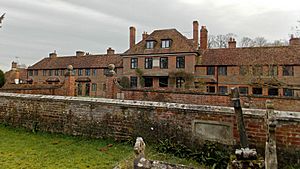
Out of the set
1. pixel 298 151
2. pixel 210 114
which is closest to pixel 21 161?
pixel 210 114

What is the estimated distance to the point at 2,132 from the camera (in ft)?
25.2

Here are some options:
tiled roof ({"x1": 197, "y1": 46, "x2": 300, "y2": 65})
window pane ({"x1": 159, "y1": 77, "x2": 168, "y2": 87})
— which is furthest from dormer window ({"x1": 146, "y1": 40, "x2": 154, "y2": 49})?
tiled roof ({"x1": 197, "y1": 46, "x2": 300, "y2": 65})

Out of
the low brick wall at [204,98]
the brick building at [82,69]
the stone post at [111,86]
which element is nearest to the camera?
the low brick wall at [204,98]

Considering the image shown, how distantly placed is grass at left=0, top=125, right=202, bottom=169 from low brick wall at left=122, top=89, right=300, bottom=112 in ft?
21.2

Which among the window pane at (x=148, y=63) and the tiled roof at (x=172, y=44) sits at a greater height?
the tiled roof at (x=172, y=44)

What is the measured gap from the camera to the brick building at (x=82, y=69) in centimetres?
3853

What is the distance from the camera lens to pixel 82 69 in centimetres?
4091

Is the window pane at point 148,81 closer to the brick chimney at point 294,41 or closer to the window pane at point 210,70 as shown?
the window pane at point 210,70

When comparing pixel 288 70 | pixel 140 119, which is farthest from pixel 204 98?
pixel 288 70

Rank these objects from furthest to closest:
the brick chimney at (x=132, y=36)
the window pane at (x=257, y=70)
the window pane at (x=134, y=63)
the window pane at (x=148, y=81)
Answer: the brick chimney at (x=132, y=36) < the window pane at (x=134, y=63) < the window pane at (x=148, y=81) < the window pane at (x=257, y=70)

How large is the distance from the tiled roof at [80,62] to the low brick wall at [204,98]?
77.0 feet

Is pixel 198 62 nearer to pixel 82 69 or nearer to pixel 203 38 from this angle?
pixel 203 38

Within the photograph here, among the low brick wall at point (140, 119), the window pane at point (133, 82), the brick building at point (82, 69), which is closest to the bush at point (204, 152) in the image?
the low brick wall at point (140, 119)

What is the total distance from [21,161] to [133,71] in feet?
96.0
